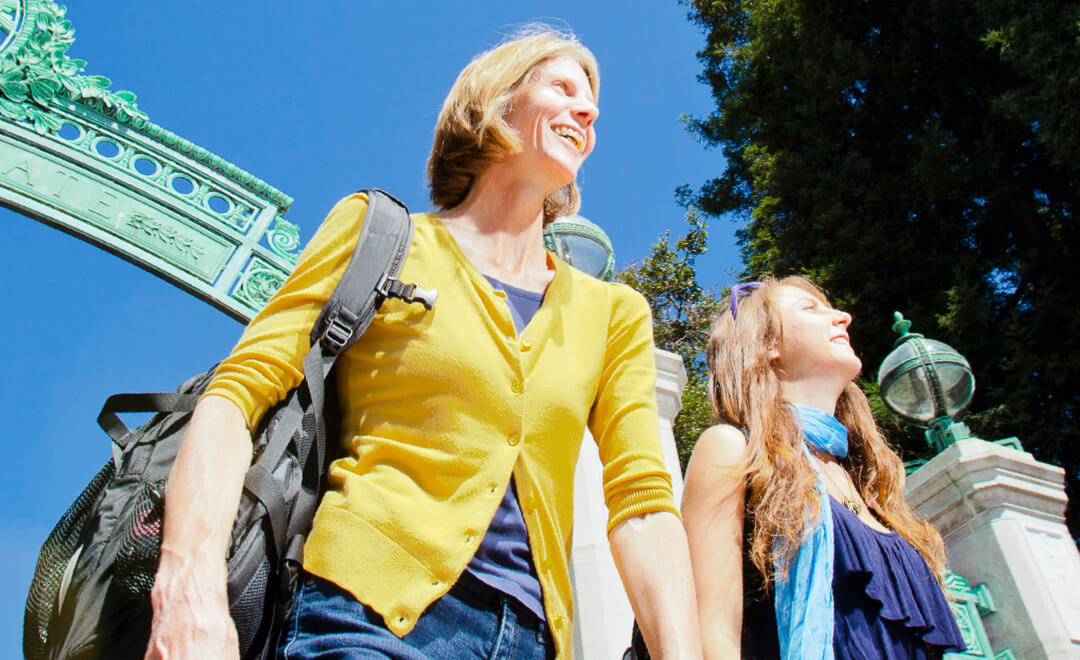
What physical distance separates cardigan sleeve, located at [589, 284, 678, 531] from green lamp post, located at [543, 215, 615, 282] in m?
2.20

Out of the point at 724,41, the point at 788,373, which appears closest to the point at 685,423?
the point at 788,373

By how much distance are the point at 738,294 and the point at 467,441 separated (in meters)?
1.78

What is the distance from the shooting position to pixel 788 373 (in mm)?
2709

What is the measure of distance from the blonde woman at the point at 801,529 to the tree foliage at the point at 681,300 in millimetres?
7797

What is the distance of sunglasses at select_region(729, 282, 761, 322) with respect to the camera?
9.56ft

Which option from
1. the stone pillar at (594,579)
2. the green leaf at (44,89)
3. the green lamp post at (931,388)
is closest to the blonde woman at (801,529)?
the stone pillar at (594,579)

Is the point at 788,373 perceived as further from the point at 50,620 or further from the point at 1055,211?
the point at 1055,211

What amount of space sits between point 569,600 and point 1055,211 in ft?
41.6

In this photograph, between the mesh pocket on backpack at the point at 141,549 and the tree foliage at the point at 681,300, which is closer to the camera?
the mesh pocket on backpack at the point at 141,549

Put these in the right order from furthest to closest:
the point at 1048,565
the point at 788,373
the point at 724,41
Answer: the point at 724,41
the point at 1048,565
the point at 788,373

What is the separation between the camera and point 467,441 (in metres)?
1.45

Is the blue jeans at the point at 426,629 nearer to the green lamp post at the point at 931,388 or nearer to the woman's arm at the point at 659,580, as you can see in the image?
A: the woman's arm at the point at 659,580

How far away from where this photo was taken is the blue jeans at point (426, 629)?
1218 millimetres

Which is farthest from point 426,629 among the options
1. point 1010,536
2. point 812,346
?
point 1010,536
